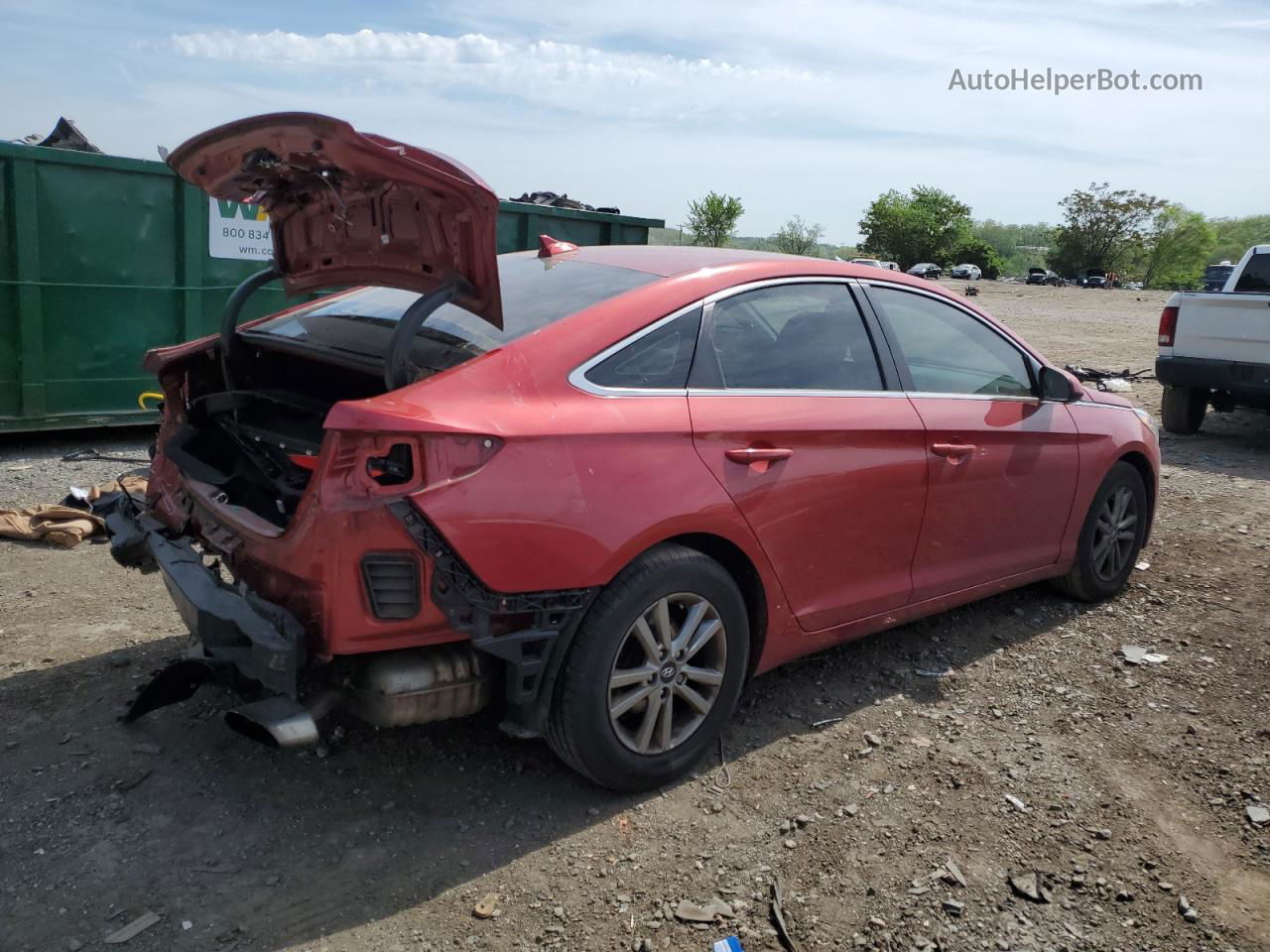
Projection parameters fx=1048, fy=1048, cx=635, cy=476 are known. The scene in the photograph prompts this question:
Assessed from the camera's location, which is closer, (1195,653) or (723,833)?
(723,833)

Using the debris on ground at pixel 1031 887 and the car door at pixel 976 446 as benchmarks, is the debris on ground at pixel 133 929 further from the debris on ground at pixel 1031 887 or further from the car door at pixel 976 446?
the car door at pixel 976 446

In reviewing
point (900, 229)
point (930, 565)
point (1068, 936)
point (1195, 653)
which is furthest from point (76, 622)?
point (900, 229)

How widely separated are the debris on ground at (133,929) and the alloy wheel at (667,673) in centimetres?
128

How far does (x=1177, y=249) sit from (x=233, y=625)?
98869 millimetres

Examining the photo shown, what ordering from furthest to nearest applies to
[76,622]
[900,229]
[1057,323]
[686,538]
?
[900,229] → [1057,323] → [76,622] → [686,538]

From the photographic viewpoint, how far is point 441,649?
2.90m

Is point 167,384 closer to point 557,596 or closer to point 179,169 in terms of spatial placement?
point 179,169

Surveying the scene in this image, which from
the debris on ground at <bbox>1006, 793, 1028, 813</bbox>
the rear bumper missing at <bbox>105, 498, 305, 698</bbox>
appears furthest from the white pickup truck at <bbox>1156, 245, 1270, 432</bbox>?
the rear bumper missing at <bbox>105, 498, 305, 698</bbox>

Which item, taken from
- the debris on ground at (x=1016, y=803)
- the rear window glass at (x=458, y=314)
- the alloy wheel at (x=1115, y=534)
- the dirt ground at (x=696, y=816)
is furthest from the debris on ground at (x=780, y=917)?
the alloy wheel at (x=1115, y=534)

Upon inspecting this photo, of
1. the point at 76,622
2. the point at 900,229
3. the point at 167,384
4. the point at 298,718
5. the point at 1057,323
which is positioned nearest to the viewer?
the point at 298,718

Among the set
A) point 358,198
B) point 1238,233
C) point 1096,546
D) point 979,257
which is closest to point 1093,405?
point 1096,546

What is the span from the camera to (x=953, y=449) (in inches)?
157

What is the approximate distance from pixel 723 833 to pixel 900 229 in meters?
85.8

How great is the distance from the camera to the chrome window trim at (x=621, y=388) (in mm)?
3016
